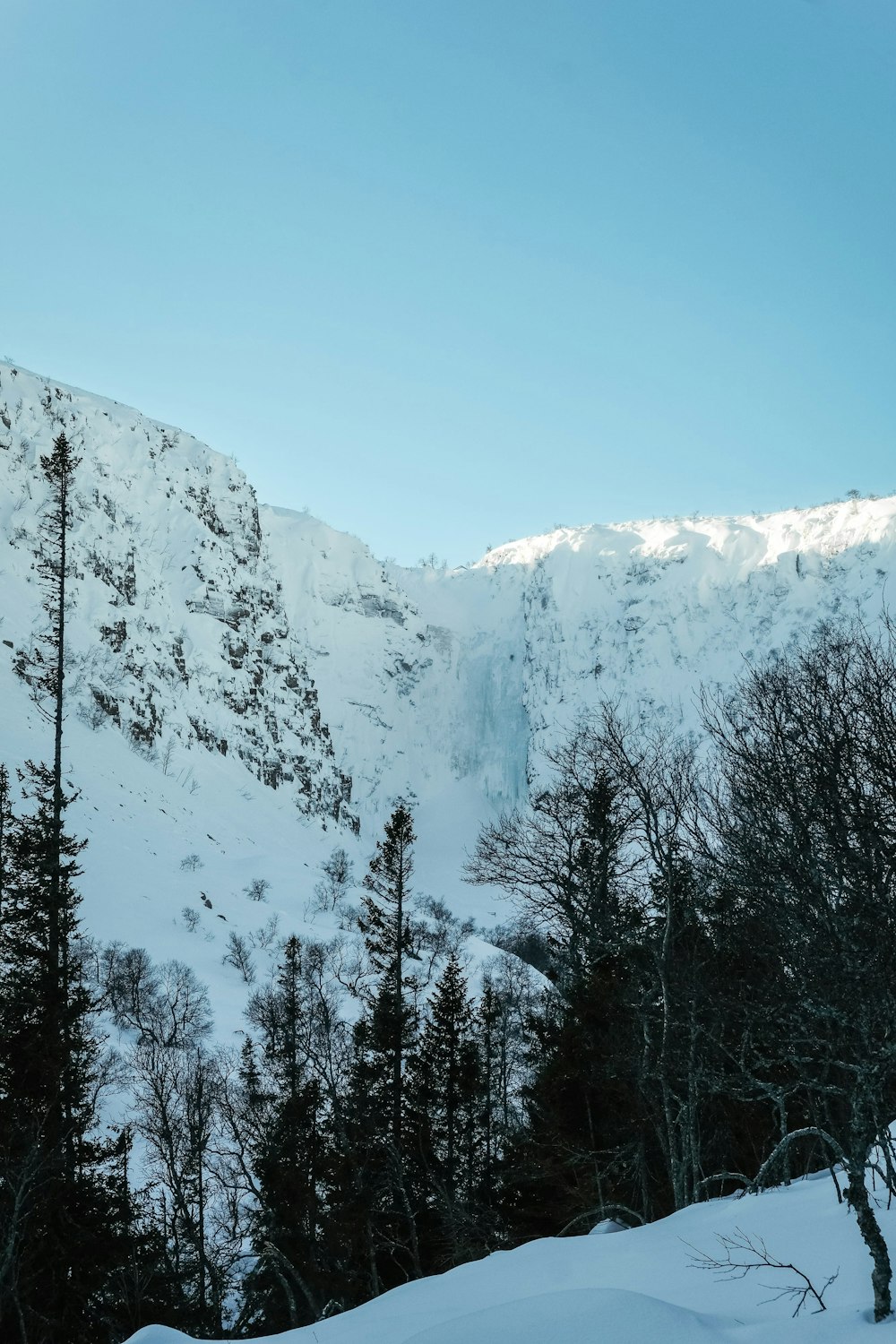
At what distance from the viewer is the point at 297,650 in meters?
141

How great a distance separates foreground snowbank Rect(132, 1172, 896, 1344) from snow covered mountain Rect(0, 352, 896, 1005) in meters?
44.2

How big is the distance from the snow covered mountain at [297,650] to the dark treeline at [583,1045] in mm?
30273

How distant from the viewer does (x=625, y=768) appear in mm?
11438

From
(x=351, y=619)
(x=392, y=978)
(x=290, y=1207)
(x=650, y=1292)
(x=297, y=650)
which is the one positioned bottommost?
(x=290, y=1207)

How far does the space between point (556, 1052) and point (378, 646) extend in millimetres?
156671

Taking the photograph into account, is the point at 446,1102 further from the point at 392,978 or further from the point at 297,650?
the point at 297,650

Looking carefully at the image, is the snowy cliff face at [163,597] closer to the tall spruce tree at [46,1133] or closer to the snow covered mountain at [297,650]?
the snow covered mountain at [297,650]

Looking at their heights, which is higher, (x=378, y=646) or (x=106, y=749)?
(x=378, y=646)

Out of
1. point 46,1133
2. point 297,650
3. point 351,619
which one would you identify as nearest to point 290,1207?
point 46,1133

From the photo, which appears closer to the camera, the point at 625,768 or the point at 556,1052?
the point at 625,768

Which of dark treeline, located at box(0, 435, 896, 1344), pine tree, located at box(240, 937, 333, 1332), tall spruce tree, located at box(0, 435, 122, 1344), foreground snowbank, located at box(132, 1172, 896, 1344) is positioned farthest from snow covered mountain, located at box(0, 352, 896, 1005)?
foreground snowbank, located at box(132, 1172, 896, 1344)

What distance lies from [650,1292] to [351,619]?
169m

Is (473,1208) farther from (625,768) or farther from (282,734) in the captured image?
(282,734)

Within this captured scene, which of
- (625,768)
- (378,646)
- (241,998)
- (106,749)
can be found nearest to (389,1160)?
(625,768)
